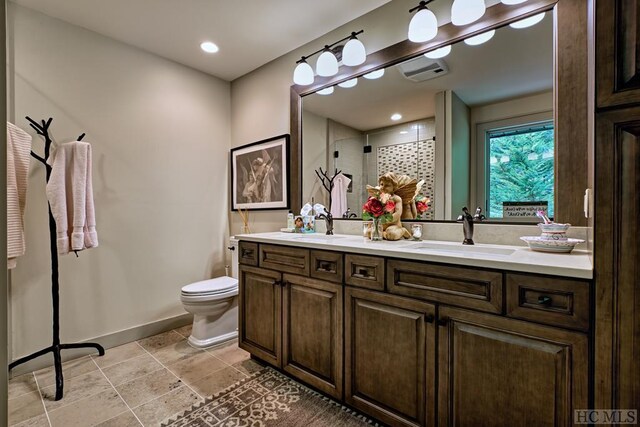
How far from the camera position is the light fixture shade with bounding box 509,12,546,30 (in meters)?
1.51

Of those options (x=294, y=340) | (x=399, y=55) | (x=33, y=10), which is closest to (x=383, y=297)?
(x=294, y=340)

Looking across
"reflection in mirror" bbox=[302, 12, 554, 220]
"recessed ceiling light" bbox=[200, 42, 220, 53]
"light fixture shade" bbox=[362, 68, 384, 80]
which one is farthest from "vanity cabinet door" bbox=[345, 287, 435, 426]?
"recessed ceiling light" bbox=[200, 42, 220, 53]

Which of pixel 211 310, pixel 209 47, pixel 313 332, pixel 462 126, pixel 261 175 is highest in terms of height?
pixel 209 47

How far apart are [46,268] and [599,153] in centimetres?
324

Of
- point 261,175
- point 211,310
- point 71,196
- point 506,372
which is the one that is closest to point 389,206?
point 506,372

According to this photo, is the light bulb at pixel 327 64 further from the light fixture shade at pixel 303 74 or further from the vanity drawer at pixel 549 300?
the vanity drawer at pixel 549 300

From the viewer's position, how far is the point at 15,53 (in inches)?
80.4

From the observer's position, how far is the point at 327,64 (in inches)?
90.0

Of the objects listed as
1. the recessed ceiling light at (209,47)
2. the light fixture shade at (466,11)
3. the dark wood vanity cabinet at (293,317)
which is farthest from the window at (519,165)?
the recessed ceiling light at (209,47)

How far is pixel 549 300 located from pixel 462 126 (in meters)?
1.14

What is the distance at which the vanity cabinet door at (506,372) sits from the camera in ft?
3.26

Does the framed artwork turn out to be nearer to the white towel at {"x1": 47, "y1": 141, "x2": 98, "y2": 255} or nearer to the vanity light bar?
the vanity light bar

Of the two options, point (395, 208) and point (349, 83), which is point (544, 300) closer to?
point (395, 208)

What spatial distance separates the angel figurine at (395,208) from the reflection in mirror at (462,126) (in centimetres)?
14
